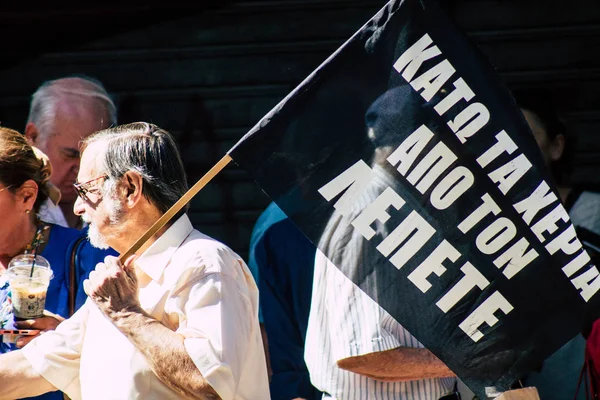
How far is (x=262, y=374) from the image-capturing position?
3.38 meters

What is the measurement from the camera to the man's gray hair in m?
5.54

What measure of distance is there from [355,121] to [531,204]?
593 mm

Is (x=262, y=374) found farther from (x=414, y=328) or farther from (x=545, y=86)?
(x=545, y=86)

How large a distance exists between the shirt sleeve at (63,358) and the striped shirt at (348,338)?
86 cm

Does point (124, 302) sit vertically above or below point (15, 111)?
above

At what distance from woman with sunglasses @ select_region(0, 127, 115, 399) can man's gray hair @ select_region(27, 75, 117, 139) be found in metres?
1.41

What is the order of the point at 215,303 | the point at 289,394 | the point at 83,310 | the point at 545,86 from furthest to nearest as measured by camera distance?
the point at 545,86 → the point at 289,394 → the point at 83,310 → the point at 215,303

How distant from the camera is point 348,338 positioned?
3883 millimetres

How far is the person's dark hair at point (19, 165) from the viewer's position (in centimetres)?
400

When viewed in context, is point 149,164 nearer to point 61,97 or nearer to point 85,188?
point 85,188

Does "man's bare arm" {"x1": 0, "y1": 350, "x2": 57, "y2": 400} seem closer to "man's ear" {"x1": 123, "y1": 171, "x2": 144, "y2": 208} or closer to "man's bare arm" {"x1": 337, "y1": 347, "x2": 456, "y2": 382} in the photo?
"man's ear" {"x1": 123, "y1": 171, "x2": 144, "y2": 208}

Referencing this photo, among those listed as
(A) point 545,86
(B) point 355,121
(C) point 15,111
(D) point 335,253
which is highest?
(B) point 355,121

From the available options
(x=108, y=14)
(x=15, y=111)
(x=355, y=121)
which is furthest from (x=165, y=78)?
(x=355, y=121)

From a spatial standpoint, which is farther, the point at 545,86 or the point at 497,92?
the point at 545,86
